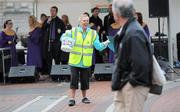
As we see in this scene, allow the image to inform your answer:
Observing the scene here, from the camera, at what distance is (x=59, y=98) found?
1218cm

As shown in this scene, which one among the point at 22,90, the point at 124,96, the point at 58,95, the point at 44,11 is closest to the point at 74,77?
the point at 58,95

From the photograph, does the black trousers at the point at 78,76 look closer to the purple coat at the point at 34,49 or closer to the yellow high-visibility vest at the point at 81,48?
the yellow high-visibility vest at the point at 81,48

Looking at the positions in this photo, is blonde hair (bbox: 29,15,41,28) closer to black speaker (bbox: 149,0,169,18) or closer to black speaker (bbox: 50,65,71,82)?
black speaker (bbox: 50,65,71,82)

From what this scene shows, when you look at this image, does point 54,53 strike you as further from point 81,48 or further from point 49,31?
point 81,48

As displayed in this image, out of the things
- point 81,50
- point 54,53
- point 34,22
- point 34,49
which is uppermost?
point 34,22

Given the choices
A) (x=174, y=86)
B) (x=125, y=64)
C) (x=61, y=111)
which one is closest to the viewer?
(x=125, y=64)

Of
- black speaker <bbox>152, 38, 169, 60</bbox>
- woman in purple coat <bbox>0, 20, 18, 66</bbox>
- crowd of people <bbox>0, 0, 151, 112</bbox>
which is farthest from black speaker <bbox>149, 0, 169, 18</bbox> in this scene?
woman in purple coat <bbox>0, 20, 18, 66</bbox>

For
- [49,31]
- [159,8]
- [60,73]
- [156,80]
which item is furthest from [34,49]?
[156,80]

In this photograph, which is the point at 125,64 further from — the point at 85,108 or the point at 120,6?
the point at 85,108

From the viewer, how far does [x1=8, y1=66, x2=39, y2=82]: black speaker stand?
622 inches

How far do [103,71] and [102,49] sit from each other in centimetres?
473

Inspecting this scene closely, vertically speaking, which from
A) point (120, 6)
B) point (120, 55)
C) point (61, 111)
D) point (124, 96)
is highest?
point (120, 6)

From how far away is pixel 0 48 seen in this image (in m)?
16.2

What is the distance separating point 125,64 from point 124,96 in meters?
0.35
